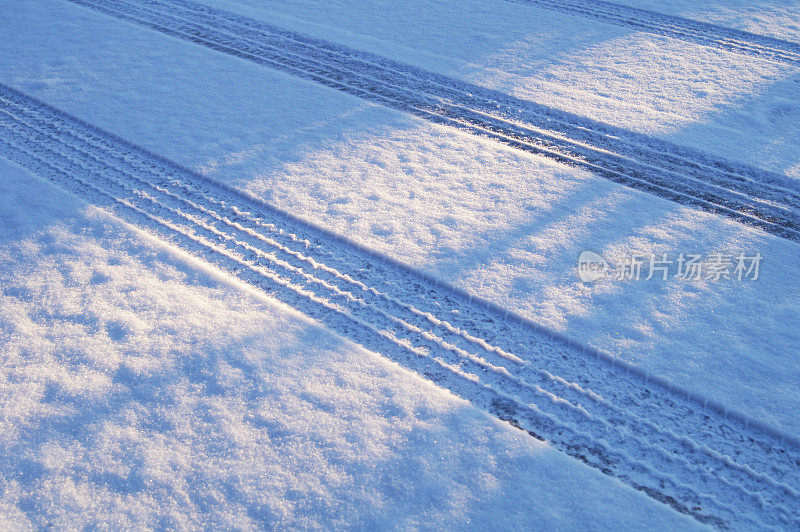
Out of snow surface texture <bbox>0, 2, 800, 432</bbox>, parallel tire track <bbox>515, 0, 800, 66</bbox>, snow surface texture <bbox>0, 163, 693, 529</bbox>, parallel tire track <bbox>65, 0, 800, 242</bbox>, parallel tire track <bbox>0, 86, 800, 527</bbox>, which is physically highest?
parallel tire track <bbox>515, 0, 800, 66</bbox>

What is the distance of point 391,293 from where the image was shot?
2303mm

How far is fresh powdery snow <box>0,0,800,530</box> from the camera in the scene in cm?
164

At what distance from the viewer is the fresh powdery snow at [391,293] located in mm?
1636

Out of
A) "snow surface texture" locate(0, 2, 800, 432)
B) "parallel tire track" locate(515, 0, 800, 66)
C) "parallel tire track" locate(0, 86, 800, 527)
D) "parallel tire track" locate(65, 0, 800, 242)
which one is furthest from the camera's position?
"parallel tire track" locate(515, 0, 800, 66)

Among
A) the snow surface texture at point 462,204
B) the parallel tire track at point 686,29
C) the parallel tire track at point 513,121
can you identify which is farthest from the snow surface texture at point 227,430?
the parallel tire track at point 686,29

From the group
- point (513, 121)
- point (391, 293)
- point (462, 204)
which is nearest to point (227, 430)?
point (391, 293)

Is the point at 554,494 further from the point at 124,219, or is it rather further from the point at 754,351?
the point at 124,219

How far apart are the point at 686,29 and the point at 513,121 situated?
2743 millimetres

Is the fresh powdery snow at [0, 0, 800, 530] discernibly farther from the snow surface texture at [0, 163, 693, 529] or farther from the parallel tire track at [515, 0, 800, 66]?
the parallel tire track at [515, 0, 800, 66]

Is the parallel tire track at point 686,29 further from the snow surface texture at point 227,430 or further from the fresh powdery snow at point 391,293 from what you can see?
the snow surface texture at point 227,430

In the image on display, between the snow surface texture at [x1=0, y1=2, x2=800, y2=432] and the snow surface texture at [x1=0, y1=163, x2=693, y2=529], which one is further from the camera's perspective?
the snow surface texture at [x1=0, y1=2, x2=800, y2=432]

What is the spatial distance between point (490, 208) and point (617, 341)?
923mm

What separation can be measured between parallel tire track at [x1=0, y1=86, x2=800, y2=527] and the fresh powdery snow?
0.01 metres

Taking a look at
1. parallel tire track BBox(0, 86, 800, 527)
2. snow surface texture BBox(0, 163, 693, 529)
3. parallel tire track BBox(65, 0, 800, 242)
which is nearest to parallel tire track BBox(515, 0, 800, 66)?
parallel tire track BBox(65, 0, 800, 242)
